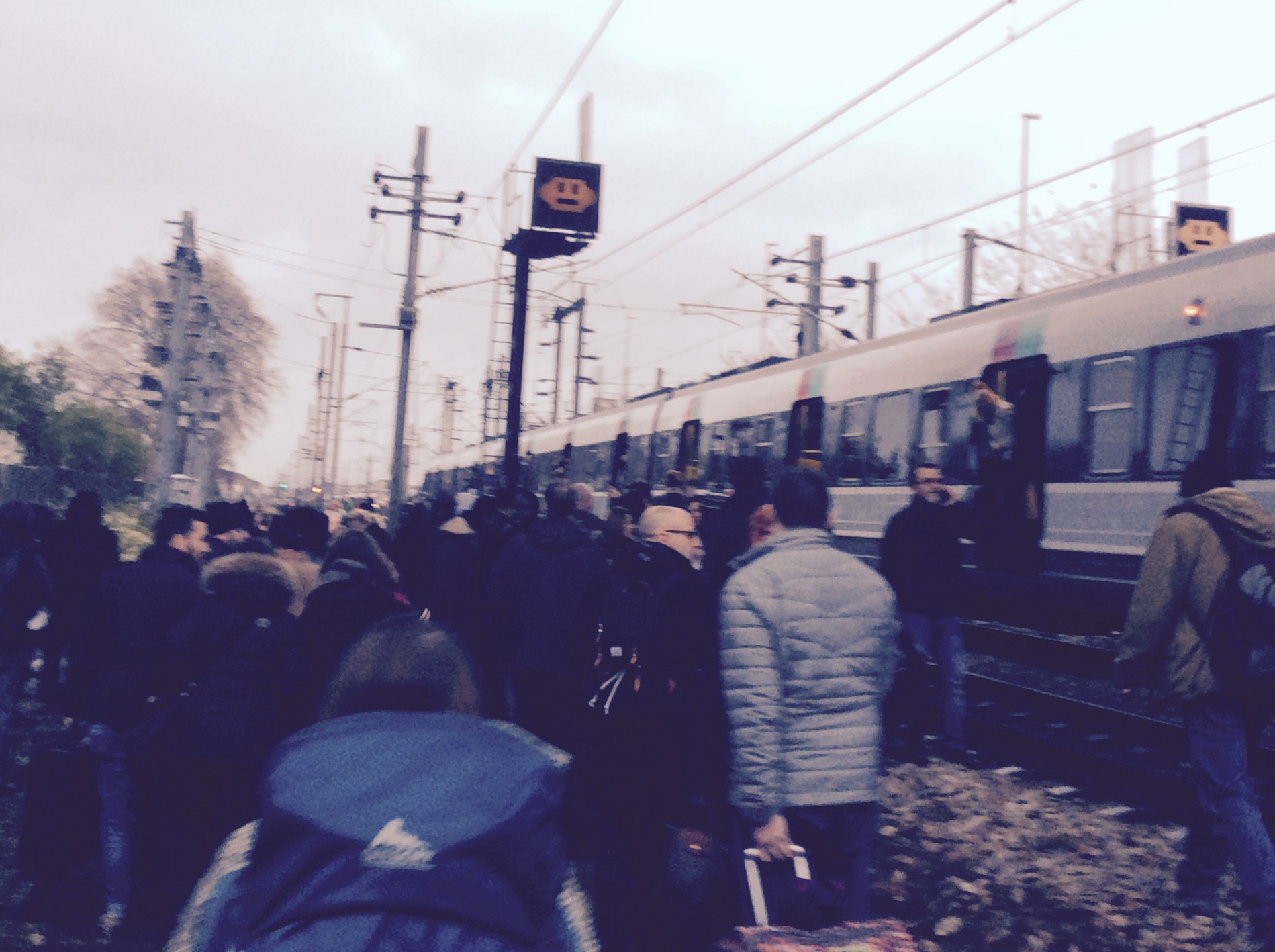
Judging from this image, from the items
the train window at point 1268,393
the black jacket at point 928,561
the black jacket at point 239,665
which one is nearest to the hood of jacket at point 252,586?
the black jacket at point 239,665

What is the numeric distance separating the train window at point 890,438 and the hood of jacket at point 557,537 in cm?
1007

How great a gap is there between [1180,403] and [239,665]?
9447mm

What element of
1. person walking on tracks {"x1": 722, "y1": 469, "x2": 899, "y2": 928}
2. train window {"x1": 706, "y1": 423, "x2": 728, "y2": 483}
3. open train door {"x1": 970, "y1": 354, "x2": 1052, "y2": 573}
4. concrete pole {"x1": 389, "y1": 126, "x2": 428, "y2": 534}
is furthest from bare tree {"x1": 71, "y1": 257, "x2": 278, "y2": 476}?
person walking on tracks {"x1": 722, "y1": 469, "x2": 899, "y2": 928}

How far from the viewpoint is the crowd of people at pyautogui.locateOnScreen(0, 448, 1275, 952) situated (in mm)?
2826

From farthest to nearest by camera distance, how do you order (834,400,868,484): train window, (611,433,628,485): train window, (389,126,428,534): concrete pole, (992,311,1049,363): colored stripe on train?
(611,433,628,485): train window
(389,126,428,534): concrete pole
(834,400,868,484): train window
(992,311,1049,363): colored stripe on train

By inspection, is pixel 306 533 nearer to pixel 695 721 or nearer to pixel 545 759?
pixel 695 721

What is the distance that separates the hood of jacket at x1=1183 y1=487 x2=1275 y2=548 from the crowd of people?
0.01 m

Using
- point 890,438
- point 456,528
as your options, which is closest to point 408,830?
point 456,528

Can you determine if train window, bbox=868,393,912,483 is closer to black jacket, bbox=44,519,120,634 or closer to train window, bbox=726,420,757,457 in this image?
train window, bbox=726,420,757,457

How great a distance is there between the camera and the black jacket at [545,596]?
22.0ft

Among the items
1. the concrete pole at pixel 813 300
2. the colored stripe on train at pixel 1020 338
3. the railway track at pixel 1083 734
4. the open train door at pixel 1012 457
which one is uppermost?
the concrete pole at pixel 813 300

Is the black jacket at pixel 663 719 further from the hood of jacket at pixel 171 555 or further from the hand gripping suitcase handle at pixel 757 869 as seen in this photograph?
the hood of jacket at pixel 171 555

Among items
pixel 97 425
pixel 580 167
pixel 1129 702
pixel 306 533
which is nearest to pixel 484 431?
pixel 97 425

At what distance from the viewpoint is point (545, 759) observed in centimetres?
313
